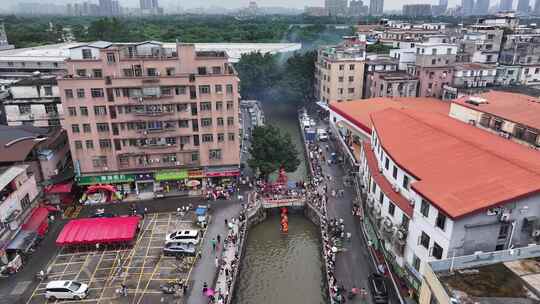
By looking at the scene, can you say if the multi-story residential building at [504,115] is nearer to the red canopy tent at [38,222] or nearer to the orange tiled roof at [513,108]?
the orange tiled roof at [513,108]

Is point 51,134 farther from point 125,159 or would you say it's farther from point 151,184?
point 151,184

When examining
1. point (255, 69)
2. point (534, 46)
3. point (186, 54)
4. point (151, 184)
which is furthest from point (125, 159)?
point (534, 46)

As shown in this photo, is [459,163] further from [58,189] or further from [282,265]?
[58,189]

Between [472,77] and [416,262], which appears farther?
[472,77]

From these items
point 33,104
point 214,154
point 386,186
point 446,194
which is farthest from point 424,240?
point 33,104

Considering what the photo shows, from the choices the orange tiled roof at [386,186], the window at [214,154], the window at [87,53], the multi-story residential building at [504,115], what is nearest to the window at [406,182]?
the orange tiled roof at [386,186]

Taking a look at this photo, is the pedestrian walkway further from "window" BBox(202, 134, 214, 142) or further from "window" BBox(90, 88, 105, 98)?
"window" BBox(90, 88, 105, 98)
